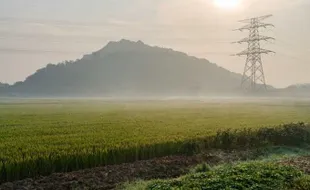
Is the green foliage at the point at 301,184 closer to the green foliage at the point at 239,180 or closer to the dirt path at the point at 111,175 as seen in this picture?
the green foliage at the point at 239,180

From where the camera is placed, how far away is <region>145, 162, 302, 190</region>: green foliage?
1102 cm

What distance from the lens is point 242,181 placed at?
37.3 ft

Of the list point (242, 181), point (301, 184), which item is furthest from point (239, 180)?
point (301, 184)

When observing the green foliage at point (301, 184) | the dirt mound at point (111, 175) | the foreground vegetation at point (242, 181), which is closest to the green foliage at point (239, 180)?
the foreground vegetation at point (242, 181)

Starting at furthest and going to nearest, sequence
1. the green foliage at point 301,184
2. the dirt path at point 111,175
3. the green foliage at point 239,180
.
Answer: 1. the dirt path at point 111,175
2. the green foliage at point 301,184
3. the green foliage at point 239,180

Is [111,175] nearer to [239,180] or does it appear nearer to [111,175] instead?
[111,175]

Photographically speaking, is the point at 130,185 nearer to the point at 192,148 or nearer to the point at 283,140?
the point at 192,148

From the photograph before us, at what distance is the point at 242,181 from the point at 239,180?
0.38 feet

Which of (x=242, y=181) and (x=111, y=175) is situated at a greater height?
(x=242, y=181)

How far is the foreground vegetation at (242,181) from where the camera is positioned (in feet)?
36.3

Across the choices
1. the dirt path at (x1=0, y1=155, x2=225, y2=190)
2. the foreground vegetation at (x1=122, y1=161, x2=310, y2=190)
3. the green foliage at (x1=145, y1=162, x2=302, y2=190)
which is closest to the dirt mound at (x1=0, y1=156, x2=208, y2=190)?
the dirt path at (x1=0, y1=155, x2=225, y2=190)

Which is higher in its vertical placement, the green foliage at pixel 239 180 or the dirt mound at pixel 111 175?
the green foliage at pixel 239 180

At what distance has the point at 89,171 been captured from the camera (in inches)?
574

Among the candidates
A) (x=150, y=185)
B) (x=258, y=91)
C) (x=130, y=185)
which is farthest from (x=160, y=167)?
(x=258, y=91)
